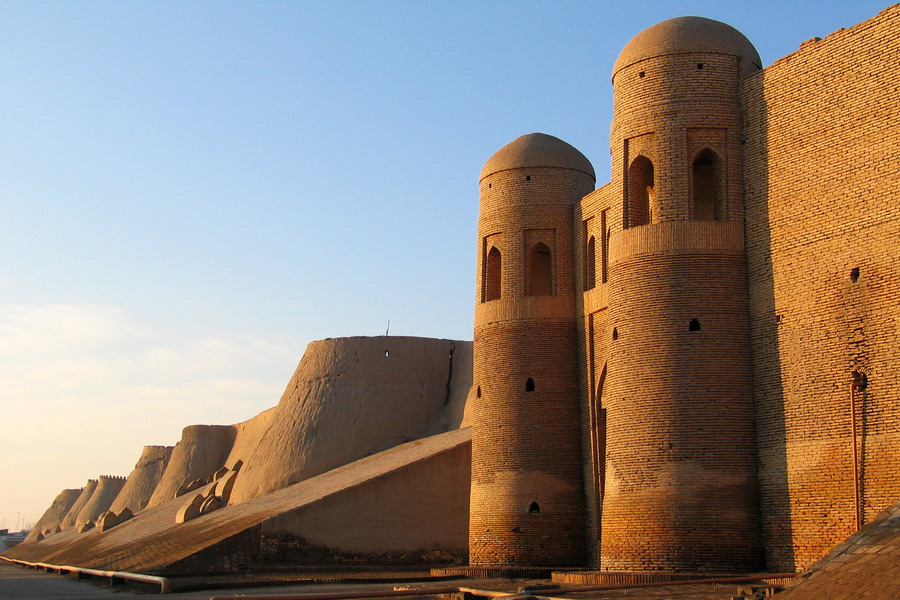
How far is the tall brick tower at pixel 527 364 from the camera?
1947 centimetres

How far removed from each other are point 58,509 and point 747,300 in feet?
198

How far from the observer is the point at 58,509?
6831 cm

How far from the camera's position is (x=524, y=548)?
1928 centimetres

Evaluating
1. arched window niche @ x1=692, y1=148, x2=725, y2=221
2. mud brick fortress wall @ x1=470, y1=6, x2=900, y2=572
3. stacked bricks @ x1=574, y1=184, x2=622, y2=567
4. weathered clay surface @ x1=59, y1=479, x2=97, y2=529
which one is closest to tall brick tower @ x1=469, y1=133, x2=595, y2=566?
stacked bricks @ x1=574, y1=184, x2=622, y2=567

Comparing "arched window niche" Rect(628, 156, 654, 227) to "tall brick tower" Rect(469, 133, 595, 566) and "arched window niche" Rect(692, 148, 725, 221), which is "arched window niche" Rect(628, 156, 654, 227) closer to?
"arched window niche" Rect(692, 148, 725, 221)

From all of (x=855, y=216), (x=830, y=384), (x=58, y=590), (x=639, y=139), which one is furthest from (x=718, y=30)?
(x=58, y=590)

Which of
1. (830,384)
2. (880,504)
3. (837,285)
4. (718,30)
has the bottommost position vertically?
(880,504)

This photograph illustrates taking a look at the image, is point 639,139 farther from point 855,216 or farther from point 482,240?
point 482,240

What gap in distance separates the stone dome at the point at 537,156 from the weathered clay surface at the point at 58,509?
52.6 meters

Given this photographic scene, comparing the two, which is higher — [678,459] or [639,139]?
[639,139]

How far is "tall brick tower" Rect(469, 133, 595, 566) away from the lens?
19469 mm

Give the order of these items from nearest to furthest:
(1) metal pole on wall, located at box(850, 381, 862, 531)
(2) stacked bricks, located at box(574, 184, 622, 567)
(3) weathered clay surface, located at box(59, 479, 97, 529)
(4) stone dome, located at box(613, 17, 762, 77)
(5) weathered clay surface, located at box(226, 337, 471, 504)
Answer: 1. (1) metal pole on wall, located at box(850, 381, 862, 531)
2. (4) stone dome, located at box(613, 17, 762, 77)
3. (2) stacked bricks, located at box(574, 184, 622, 567)
4. (5) weathered clay surface, located at box(226, 337, 471, 504)
5. (3) weathered clay surface, located at box(59, 479, 97, 529)

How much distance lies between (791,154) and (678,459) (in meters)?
4.45

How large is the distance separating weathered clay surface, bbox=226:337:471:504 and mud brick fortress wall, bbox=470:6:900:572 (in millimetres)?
10366
